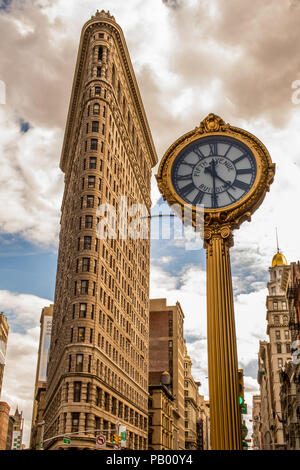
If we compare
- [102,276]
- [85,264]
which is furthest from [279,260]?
[85,264]

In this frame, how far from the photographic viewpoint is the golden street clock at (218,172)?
10.5 m

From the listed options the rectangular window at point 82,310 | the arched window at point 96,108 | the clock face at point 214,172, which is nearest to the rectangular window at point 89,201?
the rectangular window at point 82,310

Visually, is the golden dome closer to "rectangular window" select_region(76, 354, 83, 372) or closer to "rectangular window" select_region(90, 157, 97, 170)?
"rectangular window" select_region(90, 157, 97, 170)

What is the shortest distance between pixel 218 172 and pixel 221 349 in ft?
12.6

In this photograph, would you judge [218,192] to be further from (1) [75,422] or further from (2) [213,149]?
(1) [75,422]

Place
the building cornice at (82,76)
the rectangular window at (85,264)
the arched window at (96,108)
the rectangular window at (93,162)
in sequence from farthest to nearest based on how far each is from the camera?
the building cornice at (82,76), the arched window at (96,108), the rectangular window at (93,162), the rectangular window at (85,264)

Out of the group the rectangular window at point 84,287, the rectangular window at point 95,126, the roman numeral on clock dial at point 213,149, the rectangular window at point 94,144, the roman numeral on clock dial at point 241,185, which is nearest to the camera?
the roman numeral on clock dial at point 241,185

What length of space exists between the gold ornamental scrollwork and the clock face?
111 millimetres

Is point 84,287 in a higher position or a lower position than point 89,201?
lower

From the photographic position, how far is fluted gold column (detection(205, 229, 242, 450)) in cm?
868

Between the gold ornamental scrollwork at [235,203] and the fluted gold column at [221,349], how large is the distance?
22cm

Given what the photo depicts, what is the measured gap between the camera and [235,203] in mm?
10516

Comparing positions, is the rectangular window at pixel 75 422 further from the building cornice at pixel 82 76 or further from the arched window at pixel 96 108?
the building cornice at pixel 82 76
